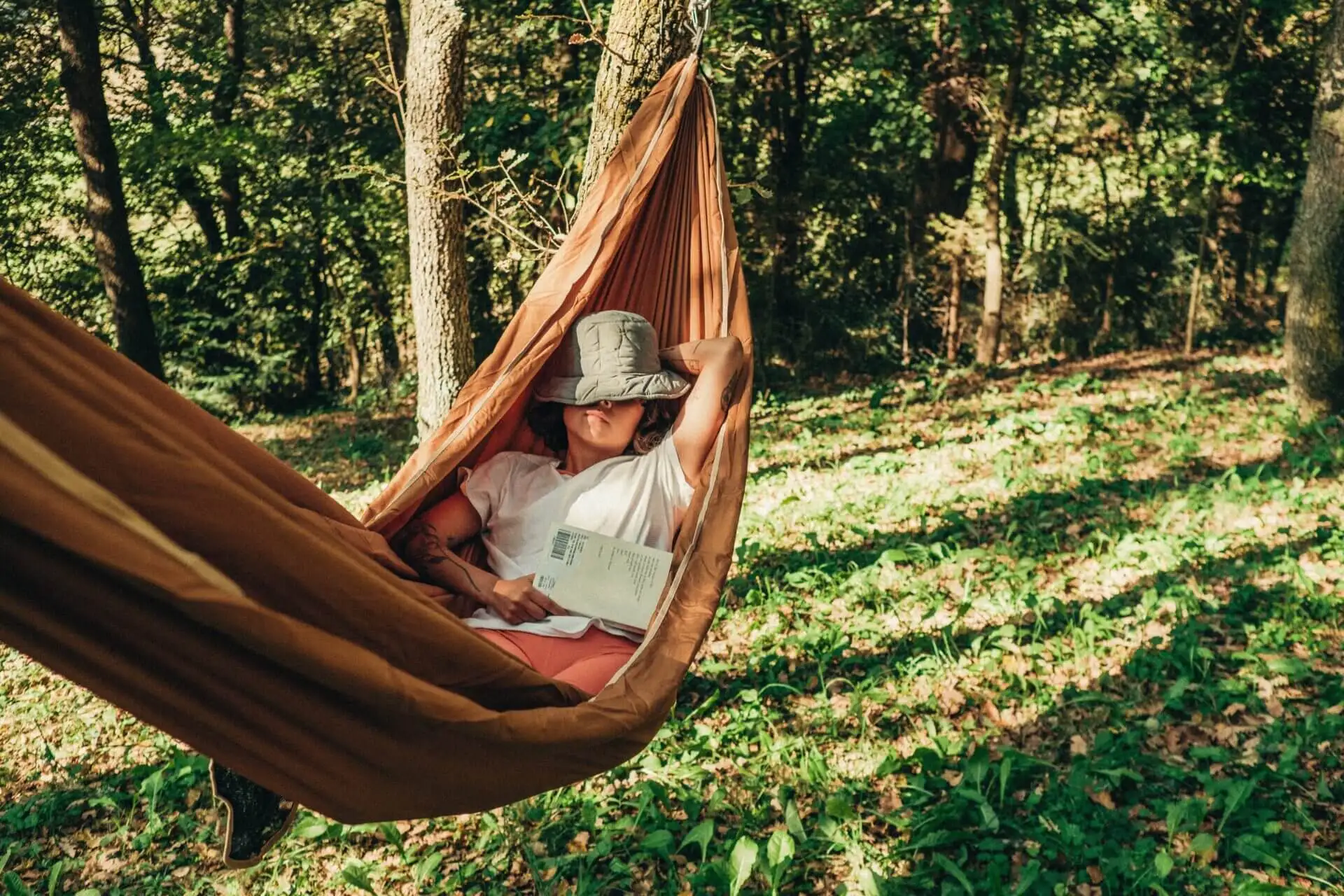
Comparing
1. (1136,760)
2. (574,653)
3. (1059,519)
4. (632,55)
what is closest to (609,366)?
(574,653)

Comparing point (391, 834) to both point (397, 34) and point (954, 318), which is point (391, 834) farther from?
point (397, 34)

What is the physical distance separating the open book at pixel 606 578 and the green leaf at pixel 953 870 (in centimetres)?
89

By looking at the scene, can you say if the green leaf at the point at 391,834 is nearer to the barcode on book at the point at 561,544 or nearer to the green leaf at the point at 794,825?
the barcode on book at the point at 561,544

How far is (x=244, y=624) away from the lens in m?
1.23

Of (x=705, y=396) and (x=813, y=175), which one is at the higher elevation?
(x=813, y=175)

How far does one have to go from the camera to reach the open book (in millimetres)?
2285

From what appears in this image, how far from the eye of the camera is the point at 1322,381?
17.5 ft

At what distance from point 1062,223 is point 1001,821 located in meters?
8.00

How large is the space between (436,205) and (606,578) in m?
2.28

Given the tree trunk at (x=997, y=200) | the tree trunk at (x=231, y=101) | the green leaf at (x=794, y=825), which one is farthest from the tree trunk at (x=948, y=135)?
the green leaf at (x=794, y=825)

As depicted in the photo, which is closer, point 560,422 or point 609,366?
point 609,366

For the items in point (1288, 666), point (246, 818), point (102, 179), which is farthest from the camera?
point (102, 179)

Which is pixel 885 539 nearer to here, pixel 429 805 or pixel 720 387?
pixel 720 387

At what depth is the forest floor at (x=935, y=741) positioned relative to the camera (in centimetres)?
233
